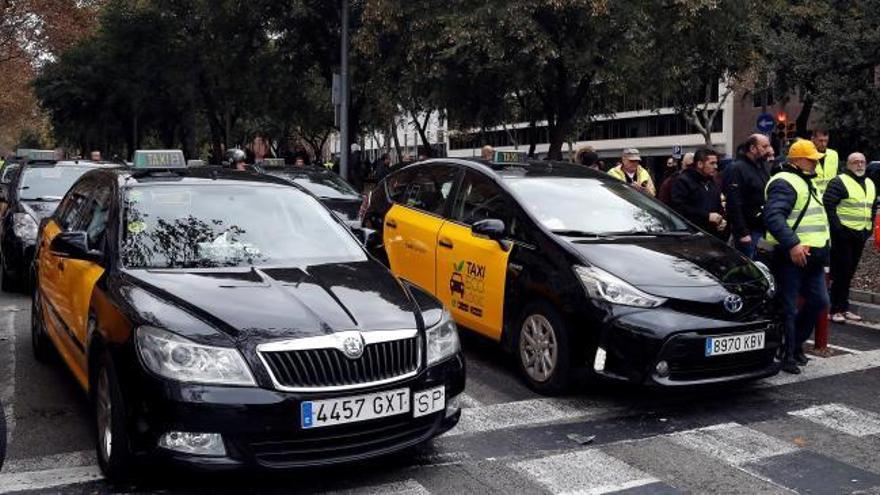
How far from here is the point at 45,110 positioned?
41469 millimetres

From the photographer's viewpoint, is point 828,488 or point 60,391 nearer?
point 828,488

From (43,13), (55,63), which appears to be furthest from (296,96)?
(55,63)

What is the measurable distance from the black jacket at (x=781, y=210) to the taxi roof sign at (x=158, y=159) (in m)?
4.22

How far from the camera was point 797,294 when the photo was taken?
6.77 meters

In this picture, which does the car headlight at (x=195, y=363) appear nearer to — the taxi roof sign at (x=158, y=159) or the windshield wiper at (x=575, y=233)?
the taxi roof sign at (x=158, y=159)

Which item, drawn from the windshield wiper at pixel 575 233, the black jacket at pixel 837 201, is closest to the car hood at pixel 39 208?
the windshield wiper at pixel 575 233

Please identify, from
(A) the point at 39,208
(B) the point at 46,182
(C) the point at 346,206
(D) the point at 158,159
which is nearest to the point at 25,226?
(A) the point at 39,208

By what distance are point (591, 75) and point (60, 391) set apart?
13.7 m

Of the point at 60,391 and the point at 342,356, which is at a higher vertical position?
the point at 342,356

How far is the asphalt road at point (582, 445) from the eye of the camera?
439 cm

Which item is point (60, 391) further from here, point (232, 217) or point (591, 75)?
point (591, 75)

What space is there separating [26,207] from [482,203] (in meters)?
5.76

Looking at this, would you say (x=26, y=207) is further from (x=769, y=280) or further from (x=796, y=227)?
(x=796, y=227)

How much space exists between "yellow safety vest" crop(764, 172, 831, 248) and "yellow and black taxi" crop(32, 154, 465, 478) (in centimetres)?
330
